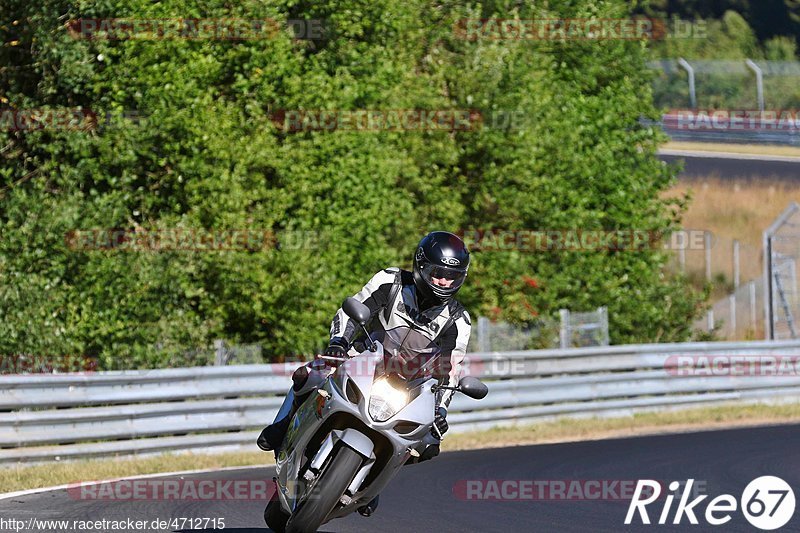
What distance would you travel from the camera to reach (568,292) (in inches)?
1133

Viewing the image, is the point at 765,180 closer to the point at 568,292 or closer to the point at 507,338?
the point at 568,292

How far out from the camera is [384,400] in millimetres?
7324

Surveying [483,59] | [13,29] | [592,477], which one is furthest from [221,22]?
[592,477]

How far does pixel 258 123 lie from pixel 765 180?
2781 cm

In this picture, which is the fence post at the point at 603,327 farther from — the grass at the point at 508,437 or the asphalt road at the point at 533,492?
the asphalt road at the point at 533,492

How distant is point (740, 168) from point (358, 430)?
40.4 meters

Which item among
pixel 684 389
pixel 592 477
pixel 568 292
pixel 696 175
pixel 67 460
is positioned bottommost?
pixel 696 175

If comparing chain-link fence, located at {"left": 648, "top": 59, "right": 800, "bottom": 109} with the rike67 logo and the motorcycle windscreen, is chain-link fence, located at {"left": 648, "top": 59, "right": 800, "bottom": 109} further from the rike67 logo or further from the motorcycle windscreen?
the motorcycle windscreen

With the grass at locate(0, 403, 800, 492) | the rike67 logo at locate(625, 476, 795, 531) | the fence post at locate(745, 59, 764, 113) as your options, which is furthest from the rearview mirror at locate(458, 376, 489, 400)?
the fence post at locate(745, 59, 764, 113)

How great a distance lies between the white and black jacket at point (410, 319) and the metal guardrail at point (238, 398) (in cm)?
573

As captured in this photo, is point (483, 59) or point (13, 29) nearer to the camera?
point (13, 29)

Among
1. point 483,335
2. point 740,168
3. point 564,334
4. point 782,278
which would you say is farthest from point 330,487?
point 740,168

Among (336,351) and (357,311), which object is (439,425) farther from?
(357,311)

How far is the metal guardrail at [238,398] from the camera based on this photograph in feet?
42.3
